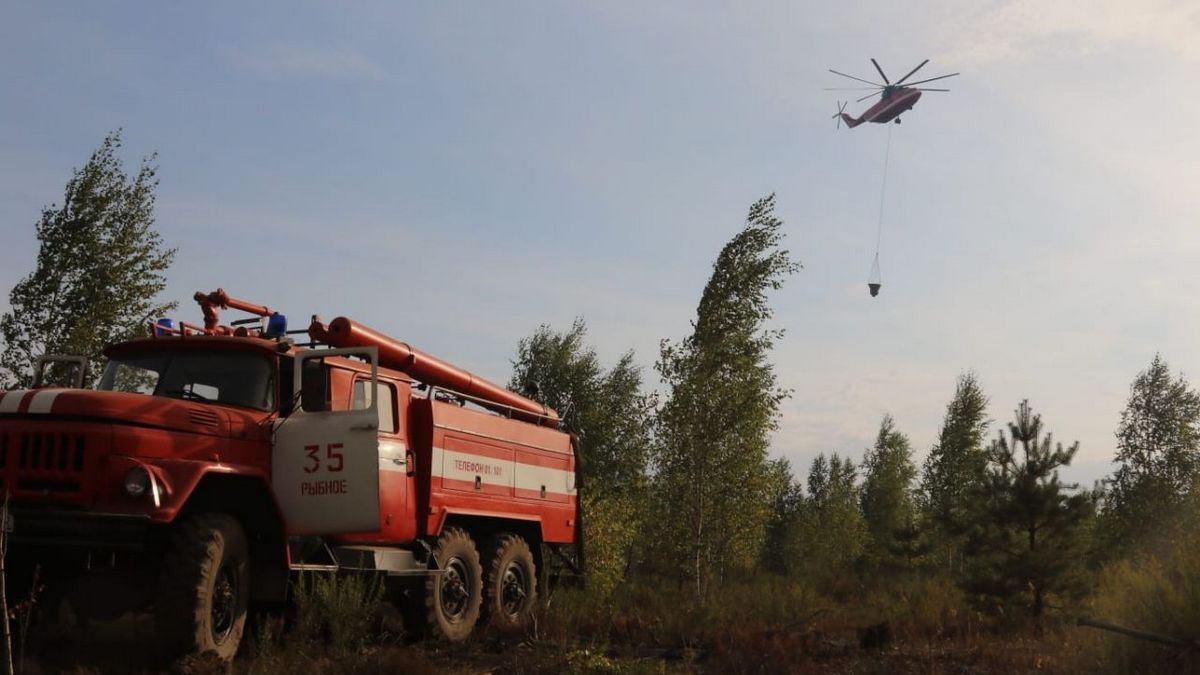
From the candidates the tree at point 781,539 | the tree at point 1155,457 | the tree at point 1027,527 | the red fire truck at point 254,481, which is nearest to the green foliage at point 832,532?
the tree at point 781,539

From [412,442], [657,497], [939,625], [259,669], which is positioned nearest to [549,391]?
[657,497]

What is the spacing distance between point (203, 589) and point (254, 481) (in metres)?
1.45

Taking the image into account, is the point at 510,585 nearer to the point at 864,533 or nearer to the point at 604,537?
the point at 604,537

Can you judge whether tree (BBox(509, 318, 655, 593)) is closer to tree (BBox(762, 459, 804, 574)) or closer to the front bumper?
tree (BBox(762, 459, 804, 574))

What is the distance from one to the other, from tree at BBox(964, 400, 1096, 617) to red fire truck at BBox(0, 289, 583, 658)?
7801 mm

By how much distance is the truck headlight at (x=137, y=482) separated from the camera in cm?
896

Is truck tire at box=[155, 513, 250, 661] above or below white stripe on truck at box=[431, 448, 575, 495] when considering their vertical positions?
below

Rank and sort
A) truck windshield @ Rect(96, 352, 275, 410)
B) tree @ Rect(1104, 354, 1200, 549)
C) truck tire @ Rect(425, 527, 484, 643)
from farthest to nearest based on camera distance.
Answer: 1. tree @ Rect(1104, 354, 1200, 549)
2. truck tire @ Rect(425, 527, 484, 643)
3. truck windshield @ Rect(96, 352, 275, 410)

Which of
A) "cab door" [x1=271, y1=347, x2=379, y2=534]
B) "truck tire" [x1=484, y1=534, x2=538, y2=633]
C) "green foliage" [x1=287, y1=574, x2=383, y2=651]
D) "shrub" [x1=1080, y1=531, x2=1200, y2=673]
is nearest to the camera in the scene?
"shrub" [x1=1080, y1=531, x2=1200, y2=673]

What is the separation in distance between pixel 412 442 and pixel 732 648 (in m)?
4.51

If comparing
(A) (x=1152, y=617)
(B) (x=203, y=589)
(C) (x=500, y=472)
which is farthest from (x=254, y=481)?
(A) (x=1152, y=617)

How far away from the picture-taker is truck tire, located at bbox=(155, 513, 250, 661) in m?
9.02

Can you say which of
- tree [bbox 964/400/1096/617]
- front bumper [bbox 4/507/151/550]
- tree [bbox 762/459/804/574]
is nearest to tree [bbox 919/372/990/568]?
tree [bbox 762/459/804/574]

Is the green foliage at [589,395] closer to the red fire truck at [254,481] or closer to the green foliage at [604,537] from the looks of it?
the green foliage at [604,537]
